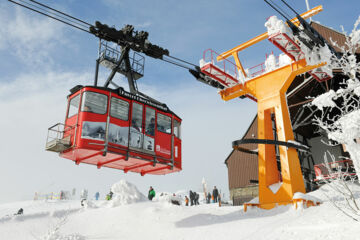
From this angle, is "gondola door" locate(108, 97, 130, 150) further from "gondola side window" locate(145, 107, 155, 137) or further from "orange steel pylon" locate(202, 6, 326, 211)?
"orange steel pylon" locate(202, 6, 326, 211)

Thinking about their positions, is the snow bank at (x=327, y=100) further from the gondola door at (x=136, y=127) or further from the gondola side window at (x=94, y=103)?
the gondola side window at (x=94, y=103)

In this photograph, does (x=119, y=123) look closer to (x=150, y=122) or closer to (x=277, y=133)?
(x=150, y=122)

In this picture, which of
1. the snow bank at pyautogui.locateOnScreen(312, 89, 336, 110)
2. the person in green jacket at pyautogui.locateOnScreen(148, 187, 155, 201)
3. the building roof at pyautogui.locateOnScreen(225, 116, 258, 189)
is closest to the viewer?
the snow bank at pyautogui.locateOnScreen(312, 89, 336, 110)

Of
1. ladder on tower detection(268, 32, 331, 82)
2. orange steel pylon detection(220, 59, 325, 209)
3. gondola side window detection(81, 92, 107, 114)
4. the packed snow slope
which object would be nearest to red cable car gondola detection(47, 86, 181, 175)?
gondola side window detection(81, 92, 107, 114)

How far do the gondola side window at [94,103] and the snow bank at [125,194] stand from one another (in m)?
6.46

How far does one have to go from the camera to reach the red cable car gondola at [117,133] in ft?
31.7

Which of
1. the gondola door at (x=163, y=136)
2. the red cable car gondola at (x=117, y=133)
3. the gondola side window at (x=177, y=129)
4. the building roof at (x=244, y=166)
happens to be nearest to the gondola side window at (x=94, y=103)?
the red cable car gondola at (x=117, y=133)

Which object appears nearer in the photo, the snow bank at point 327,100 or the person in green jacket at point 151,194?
the snow bank at point 327,100

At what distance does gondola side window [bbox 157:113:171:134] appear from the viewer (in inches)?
454

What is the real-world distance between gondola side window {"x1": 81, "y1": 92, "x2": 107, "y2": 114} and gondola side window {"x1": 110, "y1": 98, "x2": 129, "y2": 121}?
0.29 m

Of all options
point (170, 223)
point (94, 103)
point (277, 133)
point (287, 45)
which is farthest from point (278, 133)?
point (94, 103)

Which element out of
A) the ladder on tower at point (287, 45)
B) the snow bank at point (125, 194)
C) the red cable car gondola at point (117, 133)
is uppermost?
the ladder on tower at point (287, 45)

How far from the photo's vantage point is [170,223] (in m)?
11.2

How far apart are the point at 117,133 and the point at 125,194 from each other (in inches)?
255
